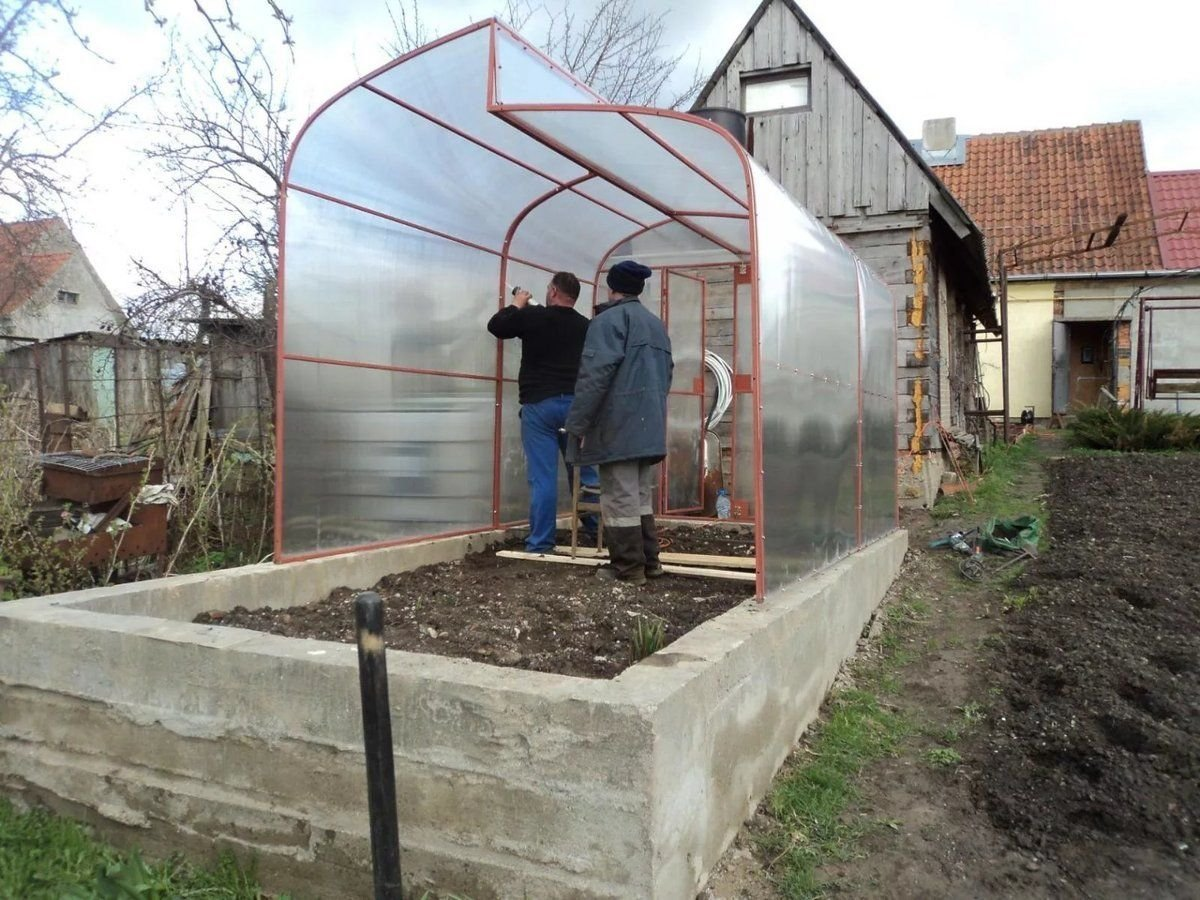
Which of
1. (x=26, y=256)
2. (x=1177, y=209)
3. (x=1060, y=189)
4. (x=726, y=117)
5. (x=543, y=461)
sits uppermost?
(x=1060, y=189)

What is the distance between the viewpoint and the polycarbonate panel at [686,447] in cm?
804

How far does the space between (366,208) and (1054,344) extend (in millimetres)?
19388

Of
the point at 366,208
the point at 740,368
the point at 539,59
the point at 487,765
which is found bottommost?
the point at 487,765

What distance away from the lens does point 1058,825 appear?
329 cm

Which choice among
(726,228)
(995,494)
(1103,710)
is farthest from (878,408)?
(995,494)

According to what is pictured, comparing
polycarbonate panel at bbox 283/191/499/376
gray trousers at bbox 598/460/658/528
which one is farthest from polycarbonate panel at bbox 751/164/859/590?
polycarbonate panel at bbox 283/191/499/376

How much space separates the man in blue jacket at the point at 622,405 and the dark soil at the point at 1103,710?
6.74 ft

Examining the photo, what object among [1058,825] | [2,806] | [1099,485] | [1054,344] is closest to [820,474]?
[1058,825]

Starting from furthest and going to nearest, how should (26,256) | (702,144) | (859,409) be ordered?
1. (26,256)
2. (859,409)
3. (702,144)

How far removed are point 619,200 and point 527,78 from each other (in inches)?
86.2

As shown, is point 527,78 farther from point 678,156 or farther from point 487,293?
point 487,293

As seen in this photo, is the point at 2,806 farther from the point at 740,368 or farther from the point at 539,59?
the point at 740,368

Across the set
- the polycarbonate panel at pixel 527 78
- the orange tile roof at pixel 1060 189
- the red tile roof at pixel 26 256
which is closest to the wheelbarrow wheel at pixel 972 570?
the polycarbonate panel at pixel 527 78

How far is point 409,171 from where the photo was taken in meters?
5.71
